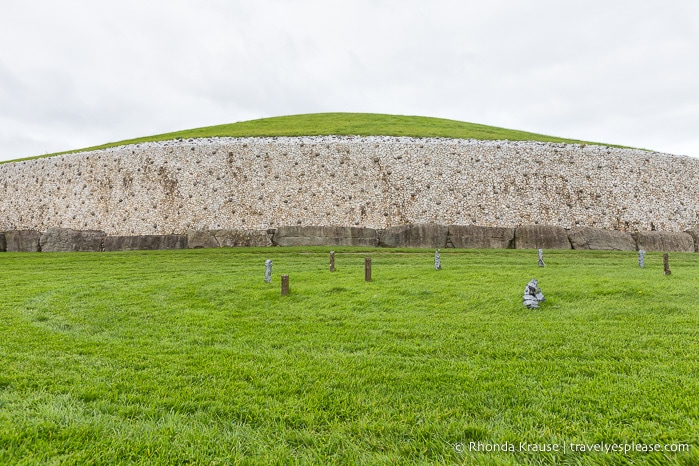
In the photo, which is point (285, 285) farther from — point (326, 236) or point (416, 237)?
point (416, 237)

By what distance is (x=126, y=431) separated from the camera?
11.3 feet

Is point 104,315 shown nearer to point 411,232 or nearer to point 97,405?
point 97,405

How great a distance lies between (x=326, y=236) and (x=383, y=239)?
3.74 m

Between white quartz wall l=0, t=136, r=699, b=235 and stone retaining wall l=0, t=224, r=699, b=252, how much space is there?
189 cm

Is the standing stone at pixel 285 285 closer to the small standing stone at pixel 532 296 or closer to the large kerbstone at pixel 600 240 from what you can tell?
the small standing stone at pixel 532 296

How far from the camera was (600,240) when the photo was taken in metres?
23.8

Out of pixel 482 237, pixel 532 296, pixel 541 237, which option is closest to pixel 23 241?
pixel 482 237

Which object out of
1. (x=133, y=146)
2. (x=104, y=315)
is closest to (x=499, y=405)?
(x=104, y=315)

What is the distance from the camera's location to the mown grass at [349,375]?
10.5 ft

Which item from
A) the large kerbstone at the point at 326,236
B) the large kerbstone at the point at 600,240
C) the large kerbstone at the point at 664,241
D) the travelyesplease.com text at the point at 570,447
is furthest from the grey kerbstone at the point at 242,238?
the large kerbstone at the point at 664,241

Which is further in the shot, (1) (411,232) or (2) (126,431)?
(1) (411,232)

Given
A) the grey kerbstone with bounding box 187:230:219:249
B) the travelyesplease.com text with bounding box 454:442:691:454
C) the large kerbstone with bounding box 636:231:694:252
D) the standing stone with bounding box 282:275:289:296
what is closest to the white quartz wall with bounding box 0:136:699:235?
the grey kerbstone with bounding box 187:230:219:249

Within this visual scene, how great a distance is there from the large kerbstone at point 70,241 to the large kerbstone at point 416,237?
19.0m

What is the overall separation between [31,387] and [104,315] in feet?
14.1
